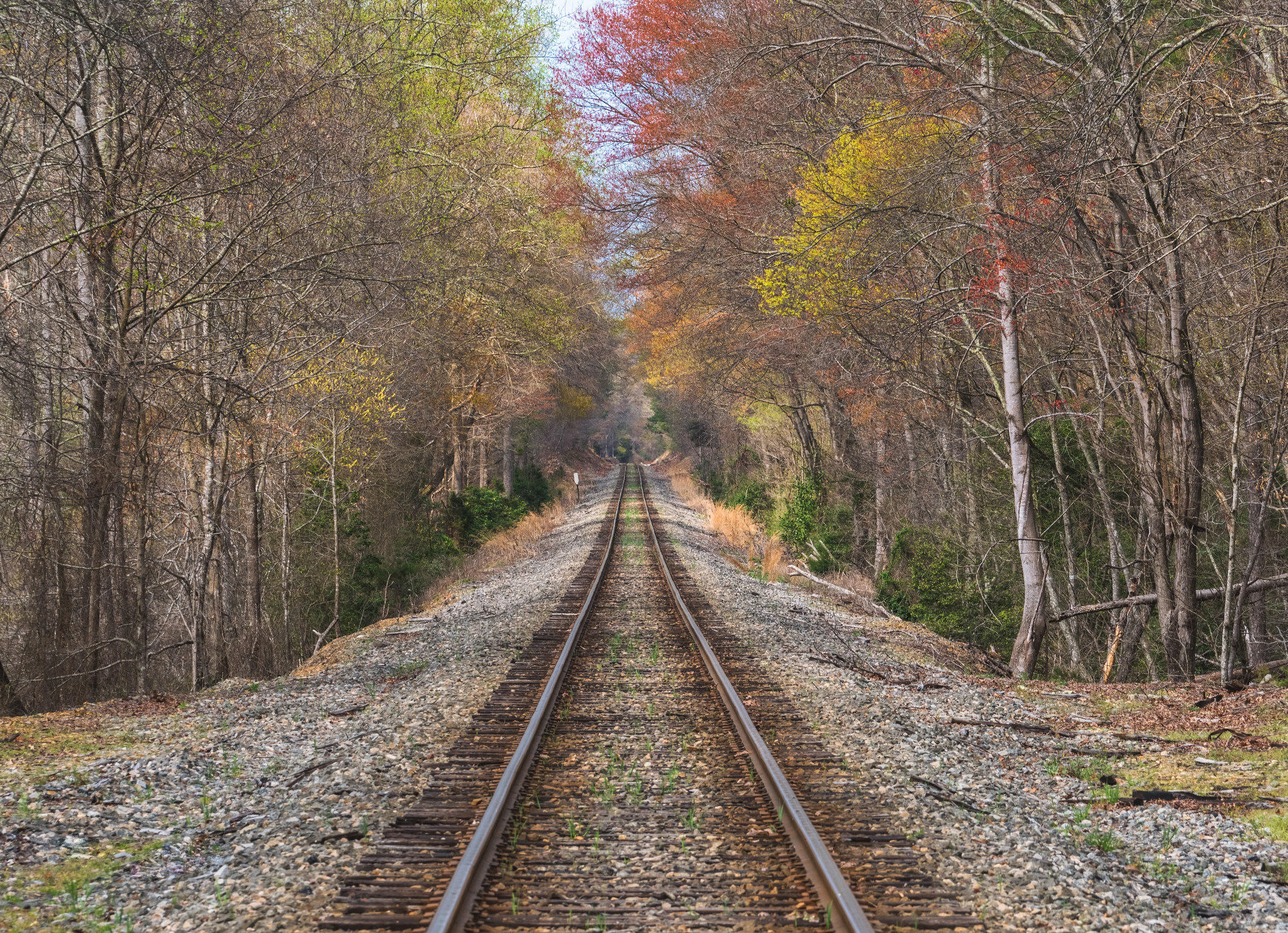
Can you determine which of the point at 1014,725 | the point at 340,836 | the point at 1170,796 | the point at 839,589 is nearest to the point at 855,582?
the point at 839,589

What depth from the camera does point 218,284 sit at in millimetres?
11461

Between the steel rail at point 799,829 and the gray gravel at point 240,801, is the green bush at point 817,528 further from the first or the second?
the steel rail at point 799,829

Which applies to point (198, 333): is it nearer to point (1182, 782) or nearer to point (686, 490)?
point (1182, 782)

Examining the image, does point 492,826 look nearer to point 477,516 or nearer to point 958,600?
point 958,600

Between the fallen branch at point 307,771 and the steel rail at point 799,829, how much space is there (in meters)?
3.07

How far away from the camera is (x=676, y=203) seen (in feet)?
69.6

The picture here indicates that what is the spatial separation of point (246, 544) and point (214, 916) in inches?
474

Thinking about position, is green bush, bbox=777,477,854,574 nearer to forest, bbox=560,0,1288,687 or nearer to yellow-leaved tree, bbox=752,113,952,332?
forest, bbox=560,0,1288,687

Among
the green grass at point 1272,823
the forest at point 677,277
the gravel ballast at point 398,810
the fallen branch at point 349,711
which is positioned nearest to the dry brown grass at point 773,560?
the forest at point 677,277

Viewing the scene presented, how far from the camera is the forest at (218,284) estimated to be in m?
9.64

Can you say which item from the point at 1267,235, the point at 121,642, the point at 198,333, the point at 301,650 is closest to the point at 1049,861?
the point at 1267,235

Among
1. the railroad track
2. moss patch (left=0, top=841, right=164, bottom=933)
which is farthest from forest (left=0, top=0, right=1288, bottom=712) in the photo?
the railroad track

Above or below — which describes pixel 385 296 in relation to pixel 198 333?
above

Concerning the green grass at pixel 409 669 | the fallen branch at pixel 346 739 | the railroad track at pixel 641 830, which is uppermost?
the railroad track at pixel 641 830
